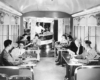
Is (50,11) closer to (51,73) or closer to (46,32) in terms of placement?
(46,32)

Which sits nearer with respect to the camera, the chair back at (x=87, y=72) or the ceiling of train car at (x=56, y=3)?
the chair back at (x=87, y=72)

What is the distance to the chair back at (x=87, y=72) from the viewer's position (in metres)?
3.20

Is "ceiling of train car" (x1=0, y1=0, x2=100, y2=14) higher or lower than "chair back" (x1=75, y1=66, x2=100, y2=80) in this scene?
higher

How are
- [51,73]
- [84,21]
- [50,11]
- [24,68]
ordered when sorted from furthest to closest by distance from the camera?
[50,11] → [84,21] → [51,73] → [24,68]

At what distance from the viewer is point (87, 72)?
3.26 m

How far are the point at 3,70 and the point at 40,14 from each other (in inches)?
269

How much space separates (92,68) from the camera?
325cm

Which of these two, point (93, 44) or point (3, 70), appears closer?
point (3, 70)

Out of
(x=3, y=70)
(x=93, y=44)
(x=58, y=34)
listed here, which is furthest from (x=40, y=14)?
(x=3, y=70)

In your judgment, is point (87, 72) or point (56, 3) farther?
point (56, 3)

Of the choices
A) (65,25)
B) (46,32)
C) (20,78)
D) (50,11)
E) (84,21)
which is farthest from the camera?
(46,32)

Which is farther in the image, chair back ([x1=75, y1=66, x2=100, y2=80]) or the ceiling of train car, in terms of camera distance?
the ceiling of train car

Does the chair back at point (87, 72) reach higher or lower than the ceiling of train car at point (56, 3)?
lower

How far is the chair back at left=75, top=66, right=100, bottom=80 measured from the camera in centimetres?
320
